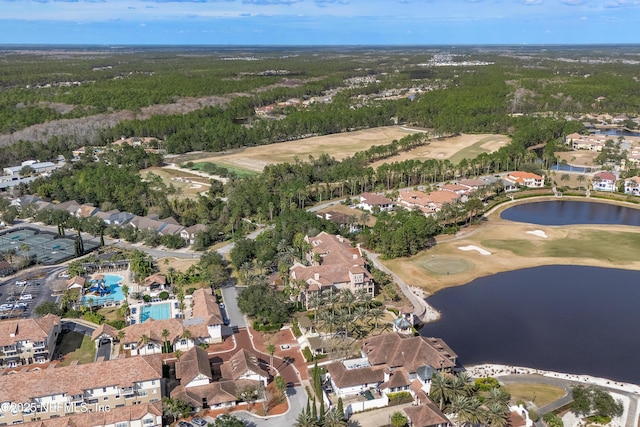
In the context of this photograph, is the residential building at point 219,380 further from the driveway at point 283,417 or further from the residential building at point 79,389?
the residential building at point 79,389

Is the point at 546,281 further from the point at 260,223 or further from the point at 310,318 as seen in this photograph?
the point at 260,223

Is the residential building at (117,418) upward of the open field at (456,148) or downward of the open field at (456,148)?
downward

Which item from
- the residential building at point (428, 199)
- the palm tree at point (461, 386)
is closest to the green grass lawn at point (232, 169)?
the residential building at point (428, 199)

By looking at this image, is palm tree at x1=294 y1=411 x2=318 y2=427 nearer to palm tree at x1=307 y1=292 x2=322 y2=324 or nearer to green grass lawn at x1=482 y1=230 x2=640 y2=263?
palm tree at x1=307 y1=292 x2=322 y2=324

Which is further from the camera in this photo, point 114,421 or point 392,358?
point 392,358

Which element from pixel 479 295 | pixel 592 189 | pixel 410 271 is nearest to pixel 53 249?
pixel 410 271

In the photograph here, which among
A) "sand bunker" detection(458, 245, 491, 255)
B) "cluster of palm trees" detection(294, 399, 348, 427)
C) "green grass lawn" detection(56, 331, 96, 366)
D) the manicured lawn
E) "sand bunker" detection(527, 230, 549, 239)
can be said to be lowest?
"green grass lawn" detection(56, 331, 96, 366)

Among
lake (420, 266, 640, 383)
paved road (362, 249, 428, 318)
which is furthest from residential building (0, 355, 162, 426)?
paved road (362, 249, 428, 318)
